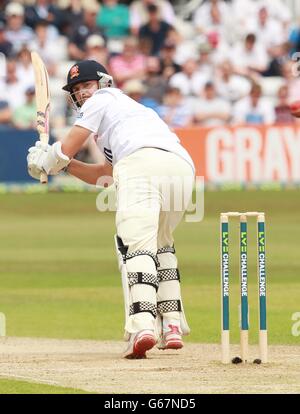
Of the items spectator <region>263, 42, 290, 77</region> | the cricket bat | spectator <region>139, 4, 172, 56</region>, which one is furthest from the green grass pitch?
spectator <region>139, 4, 172, 56</region>

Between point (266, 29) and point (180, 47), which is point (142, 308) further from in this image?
point (266, 29)

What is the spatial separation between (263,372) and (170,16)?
18343mm

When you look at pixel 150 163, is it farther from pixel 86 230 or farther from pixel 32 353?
pixel 86 230

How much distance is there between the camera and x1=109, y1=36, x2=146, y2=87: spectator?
23.0m

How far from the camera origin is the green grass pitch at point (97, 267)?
10.1 metres

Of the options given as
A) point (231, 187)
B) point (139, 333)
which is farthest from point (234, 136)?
point (139, 333)

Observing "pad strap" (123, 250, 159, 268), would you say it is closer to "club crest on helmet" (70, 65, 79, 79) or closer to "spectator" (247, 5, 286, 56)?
"club crest on helmet" (70, 65, 79, 79)

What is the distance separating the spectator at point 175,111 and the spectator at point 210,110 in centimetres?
20

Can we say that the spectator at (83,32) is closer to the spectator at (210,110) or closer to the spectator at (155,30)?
the spectator at (155,30)

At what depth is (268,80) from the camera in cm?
2395

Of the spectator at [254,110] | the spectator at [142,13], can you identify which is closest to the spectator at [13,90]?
the spectator at [142,13]

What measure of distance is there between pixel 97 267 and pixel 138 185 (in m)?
6.34

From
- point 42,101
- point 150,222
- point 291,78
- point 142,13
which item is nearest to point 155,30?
→ point 142,13

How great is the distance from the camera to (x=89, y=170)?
8492 mm
